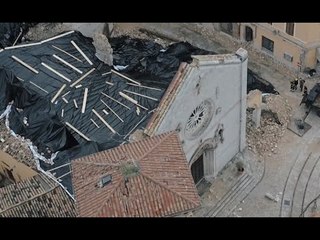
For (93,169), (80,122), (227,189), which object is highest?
(93,169)

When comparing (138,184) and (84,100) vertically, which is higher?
(138,184)

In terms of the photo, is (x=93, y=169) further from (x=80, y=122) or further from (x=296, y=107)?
(x=296, y=107)

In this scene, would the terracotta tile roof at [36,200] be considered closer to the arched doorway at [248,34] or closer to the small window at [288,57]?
the small window at [288,57]

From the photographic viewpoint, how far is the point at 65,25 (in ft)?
142

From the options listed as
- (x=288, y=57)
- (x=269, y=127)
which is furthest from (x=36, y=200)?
(x=288, y=57)

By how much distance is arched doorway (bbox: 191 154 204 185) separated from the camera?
112ft

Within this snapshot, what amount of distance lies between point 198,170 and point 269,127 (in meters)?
7.69

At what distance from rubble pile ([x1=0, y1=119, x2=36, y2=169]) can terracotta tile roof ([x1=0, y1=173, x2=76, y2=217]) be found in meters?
2.04

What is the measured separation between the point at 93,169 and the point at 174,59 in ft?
69.7

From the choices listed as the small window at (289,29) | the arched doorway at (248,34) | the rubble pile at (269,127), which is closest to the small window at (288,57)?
the small window at (289,29)

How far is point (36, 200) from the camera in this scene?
1157 inches

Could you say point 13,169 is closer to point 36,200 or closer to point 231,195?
point 36,200

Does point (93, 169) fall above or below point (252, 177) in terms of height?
above

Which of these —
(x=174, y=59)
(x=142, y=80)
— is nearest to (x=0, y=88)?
(x=142, y=80)
